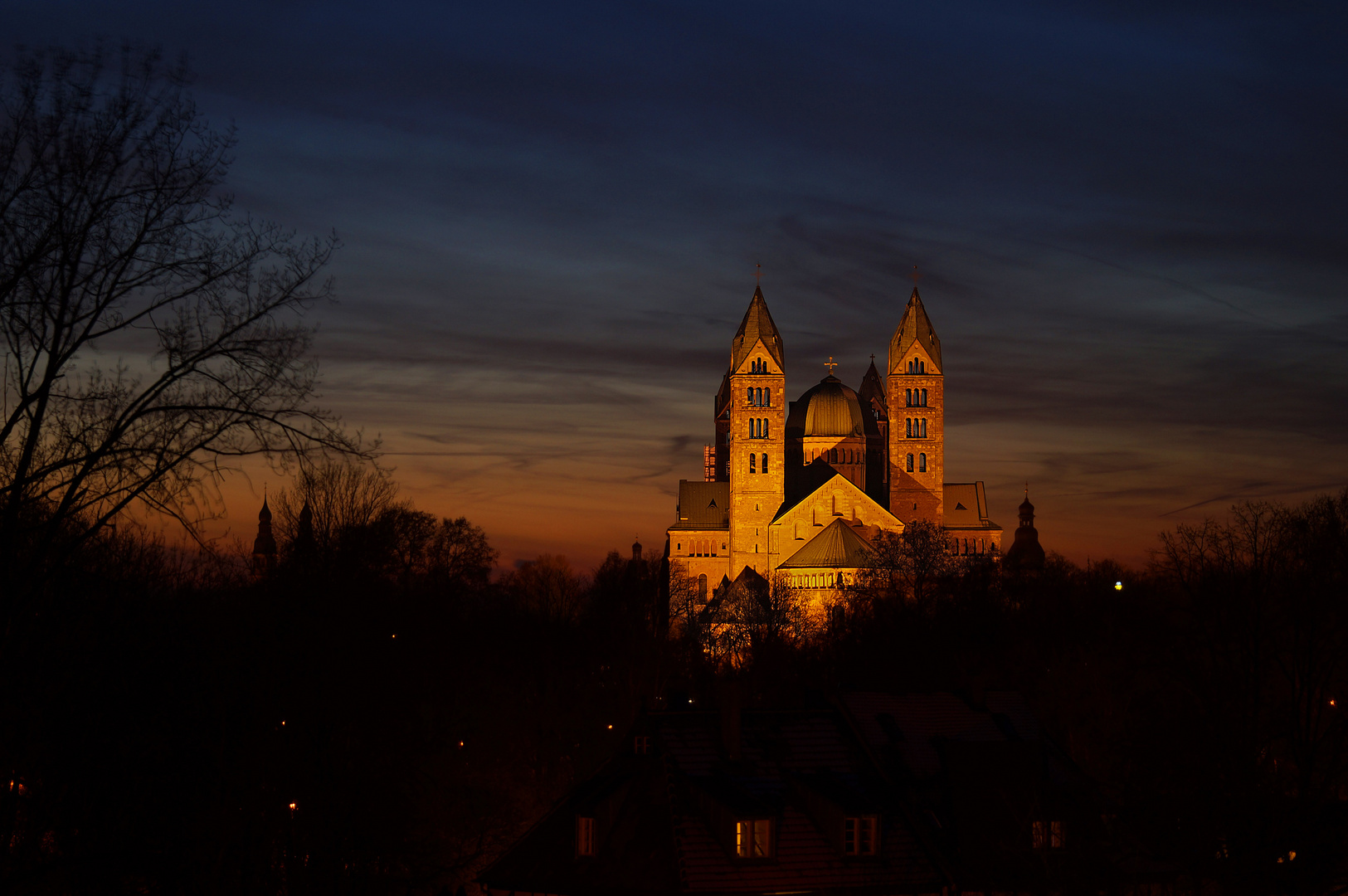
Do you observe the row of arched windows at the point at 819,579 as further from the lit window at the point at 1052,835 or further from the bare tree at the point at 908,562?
the lit window at the point at 1052,835

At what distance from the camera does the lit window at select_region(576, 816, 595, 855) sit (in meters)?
30.8

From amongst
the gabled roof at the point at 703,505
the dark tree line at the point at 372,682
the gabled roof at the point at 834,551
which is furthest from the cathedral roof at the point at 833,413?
the dark tree line at the point at 372,682

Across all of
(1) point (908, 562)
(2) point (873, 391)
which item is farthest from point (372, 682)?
(2) point (873, 391)

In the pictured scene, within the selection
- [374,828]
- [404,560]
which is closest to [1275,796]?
[374,828]

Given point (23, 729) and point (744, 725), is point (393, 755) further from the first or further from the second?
point (23, 729)

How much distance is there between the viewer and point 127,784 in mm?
20375

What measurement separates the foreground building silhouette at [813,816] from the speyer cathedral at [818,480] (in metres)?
78.8

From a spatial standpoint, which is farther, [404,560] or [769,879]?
[404,560]

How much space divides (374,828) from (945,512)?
114086 millimetres

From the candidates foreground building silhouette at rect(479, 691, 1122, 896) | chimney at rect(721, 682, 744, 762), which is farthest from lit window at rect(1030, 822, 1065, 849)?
chimney at rect(721, 682, 744, 762)

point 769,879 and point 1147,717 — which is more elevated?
point 1147,717

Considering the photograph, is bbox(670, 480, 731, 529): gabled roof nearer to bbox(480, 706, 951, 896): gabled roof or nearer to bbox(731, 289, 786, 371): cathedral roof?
bbox(731, 289, 786, 371): cathedral roof

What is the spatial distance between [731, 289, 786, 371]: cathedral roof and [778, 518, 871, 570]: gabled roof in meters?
17.8

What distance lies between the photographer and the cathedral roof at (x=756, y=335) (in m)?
128
